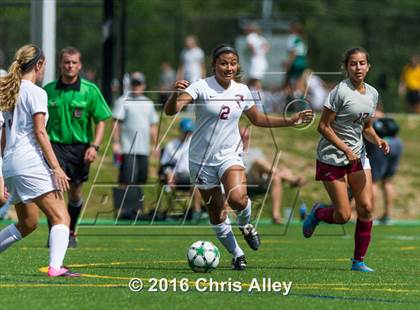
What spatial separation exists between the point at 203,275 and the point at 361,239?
191 cm

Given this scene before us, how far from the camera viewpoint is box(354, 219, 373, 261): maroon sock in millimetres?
12461

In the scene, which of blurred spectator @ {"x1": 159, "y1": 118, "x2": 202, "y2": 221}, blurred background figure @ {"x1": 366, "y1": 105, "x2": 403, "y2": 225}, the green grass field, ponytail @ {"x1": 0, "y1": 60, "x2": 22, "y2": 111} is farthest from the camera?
blurred background figure @ {"x1": 366, "y1": 105, "x2": 403, "y2": 225}

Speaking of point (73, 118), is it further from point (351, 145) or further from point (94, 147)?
point (351, 145)

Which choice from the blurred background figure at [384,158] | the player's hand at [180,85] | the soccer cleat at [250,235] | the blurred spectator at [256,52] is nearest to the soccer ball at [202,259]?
the soccer cleat at [250,235]

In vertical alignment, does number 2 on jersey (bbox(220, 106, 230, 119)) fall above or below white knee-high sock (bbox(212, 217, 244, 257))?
above

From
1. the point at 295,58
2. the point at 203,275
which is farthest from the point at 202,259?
the point at 295,58

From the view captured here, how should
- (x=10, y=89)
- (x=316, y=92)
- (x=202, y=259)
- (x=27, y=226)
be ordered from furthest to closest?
(x=316, y=92), (x=202, y=259), (x=27, y=226), (x=10, y=89)

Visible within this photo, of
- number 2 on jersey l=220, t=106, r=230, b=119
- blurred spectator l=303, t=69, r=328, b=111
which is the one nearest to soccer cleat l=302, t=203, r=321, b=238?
number 2 on jersey l=220, t=106, r=230, b=119

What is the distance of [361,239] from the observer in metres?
12.5

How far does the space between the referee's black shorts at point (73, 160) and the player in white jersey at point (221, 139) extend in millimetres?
2613

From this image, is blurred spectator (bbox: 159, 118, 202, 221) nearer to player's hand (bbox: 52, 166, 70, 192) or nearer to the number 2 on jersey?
the number 2 on jersey

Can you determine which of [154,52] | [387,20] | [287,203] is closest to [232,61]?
[287,203]

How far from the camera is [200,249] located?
11.6 metres

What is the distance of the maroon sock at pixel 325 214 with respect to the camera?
42.9 feet
